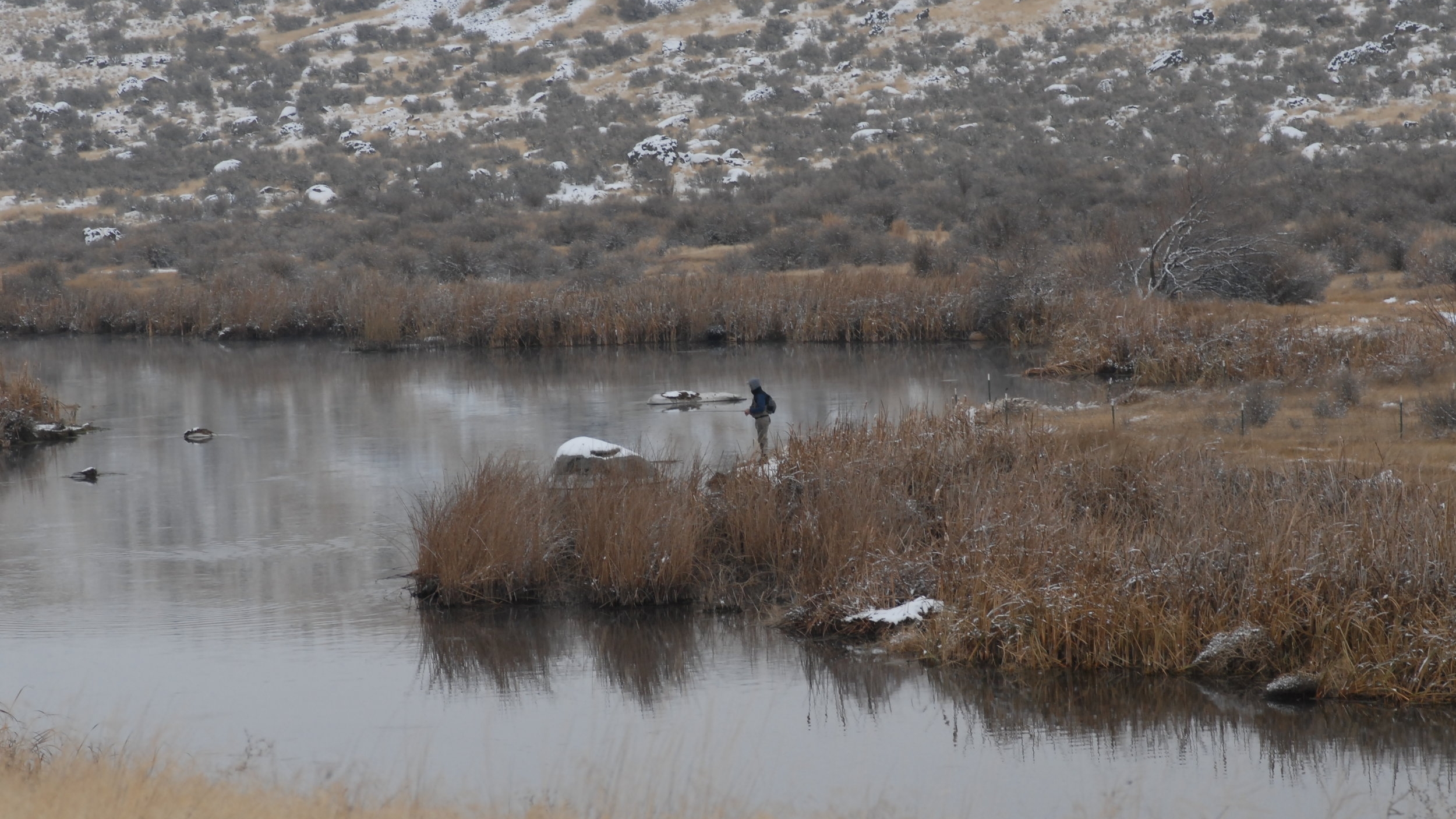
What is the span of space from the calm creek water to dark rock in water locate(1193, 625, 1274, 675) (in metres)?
0.25

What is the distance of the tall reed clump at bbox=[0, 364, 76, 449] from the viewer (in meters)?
20.0

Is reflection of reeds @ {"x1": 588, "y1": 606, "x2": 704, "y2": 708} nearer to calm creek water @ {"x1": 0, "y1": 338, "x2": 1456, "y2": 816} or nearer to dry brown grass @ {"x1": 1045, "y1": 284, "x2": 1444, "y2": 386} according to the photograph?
calm creek water @ {"x1": 0, "y1": 338, "x2": 1456, "y2": 816}

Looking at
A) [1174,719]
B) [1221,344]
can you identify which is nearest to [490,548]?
[1174,719]

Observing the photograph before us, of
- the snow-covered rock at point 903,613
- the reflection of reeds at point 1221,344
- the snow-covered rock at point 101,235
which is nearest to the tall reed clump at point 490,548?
the snow-covered rock at point 903,613

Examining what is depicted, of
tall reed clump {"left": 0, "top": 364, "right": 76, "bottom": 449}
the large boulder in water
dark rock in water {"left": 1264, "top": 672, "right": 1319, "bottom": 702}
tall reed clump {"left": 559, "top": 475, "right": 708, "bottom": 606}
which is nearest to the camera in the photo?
dark rock in water {"left": 1264, "top": 672, "right": 1319, "bottom": 702}

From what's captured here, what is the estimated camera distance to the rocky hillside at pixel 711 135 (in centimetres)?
3641

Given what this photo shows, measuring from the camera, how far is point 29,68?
69625 mm

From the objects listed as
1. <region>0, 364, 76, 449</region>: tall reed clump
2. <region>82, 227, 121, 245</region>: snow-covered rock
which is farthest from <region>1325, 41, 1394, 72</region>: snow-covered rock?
<region>0, 364, 76, 449</region>: tall reed clump

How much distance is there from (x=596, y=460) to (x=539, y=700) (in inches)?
156

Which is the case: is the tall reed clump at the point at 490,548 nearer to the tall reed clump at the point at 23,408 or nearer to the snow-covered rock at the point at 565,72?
the tall reed clump at the point at 23,408

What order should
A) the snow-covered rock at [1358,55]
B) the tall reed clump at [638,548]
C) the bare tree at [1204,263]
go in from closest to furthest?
1. the tall reed clump at [638,548]
2. the bare tree at [1204,263]
3. the snow-covered rock at [1358,55]

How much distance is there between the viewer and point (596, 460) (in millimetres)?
13516

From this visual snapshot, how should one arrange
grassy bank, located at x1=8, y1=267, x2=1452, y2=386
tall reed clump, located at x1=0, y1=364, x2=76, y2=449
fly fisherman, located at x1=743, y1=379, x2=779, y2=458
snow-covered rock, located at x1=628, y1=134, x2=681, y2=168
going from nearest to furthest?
fly fisherman, located at x1=743, y1=379, x2=779, y2=458 → tall reed clump, located at x1=0, y1=364, x2=76, y2=449 → grassy bank, located at x1=8, y1=267, x2=1452, y2=386 → snow-covered rock, located at x1=628, y1=134, x2=681, y2=168

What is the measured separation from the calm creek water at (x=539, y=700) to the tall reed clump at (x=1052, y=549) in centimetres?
30
